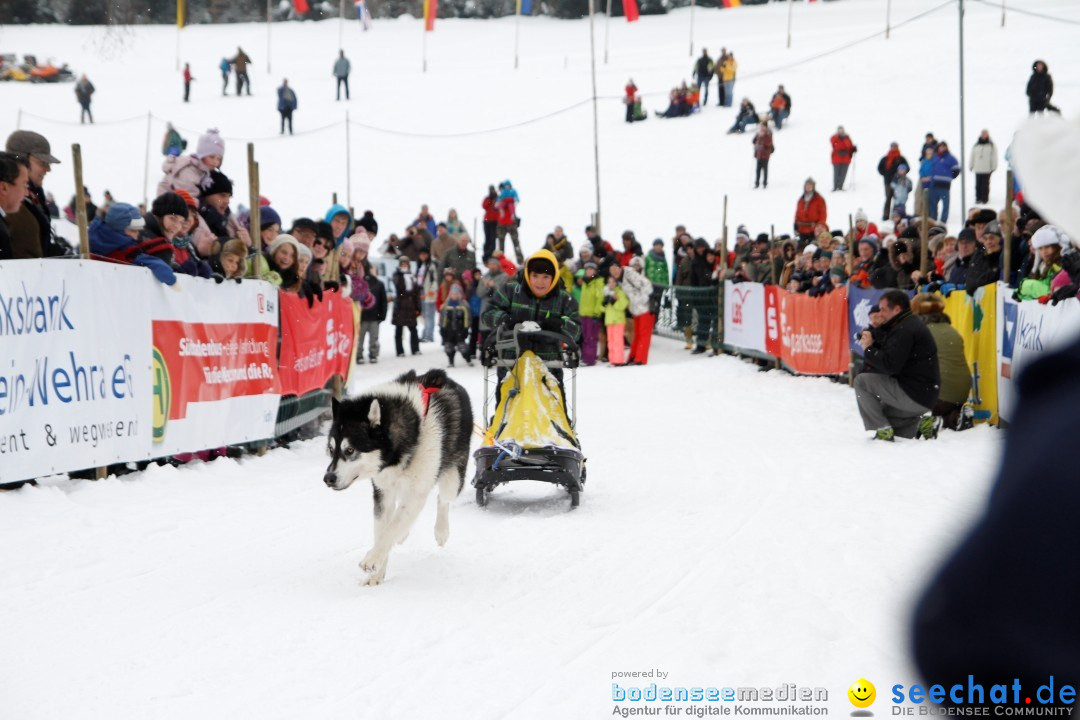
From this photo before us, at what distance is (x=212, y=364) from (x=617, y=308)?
10.6 m

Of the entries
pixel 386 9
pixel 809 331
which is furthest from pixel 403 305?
pixel 386 9

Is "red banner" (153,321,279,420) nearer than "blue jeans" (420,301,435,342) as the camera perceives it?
Yes

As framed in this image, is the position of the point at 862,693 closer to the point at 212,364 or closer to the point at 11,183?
the point at 11,183

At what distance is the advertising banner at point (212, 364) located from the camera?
25.8 ft

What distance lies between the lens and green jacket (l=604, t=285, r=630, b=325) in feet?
59.9

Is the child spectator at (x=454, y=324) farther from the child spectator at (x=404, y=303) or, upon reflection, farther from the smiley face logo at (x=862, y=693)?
the smiley face logo at (x=862, y=693)

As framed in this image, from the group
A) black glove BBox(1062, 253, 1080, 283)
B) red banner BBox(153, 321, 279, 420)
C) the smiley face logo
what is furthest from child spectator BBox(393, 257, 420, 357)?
the smiley face logo

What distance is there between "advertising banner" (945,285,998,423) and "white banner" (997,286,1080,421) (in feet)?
0.52

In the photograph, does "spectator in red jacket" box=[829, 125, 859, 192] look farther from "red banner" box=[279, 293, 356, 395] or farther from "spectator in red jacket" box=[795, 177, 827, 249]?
"red banner" box=[279, 293, 356, 395]

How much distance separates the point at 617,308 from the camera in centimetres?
1831

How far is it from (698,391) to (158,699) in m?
11.4

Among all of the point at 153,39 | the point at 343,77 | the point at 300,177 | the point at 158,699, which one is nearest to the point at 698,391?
the point at 158,699

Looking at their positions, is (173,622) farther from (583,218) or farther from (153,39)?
(153,39)

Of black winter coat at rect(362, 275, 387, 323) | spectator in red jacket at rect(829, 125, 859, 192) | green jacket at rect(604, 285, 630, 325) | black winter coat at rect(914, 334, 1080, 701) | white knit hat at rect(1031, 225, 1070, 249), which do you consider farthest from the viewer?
spectator in red jacket at rect(829, 125, 859, 192)
